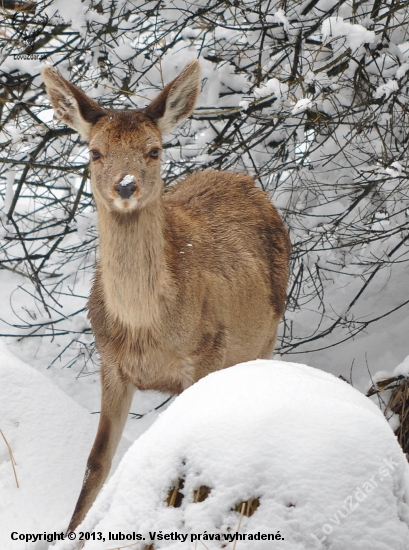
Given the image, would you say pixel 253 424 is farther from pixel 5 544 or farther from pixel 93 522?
pixel 5 544

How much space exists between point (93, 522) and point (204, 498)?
449 mm

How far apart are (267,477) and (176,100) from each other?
2894mm

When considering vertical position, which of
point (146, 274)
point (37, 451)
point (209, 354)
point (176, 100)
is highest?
point (176, 100)

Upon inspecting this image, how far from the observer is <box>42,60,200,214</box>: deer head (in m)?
4.17

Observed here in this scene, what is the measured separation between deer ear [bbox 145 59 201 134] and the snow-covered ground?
2254 millimetres

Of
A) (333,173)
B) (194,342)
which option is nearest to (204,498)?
(194,342)

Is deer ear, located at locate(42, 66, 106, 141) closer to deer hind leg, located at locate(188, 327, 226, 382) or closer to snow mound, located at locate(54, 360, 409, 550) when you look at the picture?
deer hind leg, located at locate(188, 327, 226, 382)

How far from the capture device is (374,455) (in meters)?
2.53

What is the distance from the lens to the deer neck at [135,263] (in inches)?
171

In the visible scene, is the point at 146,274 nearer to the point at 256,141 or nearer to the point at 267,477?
the point at 267,477

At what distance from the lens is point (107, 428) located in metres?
4.59

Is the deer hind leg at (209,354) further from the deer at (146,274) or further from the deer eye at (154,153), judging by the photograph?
the deer eye at (154,153)

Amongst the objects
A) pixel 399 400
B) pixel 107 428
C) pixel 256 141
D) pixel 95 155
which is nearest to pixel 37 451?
pixel 107 428

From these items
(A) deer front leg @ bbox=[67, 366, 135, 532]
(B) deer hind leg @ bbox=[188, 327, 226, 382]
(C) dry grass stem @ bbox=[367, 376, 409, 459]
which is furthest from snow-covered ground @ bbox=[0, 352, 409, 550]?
(C) dry grass stem @ bbox=[367, 376, 409, 459]
